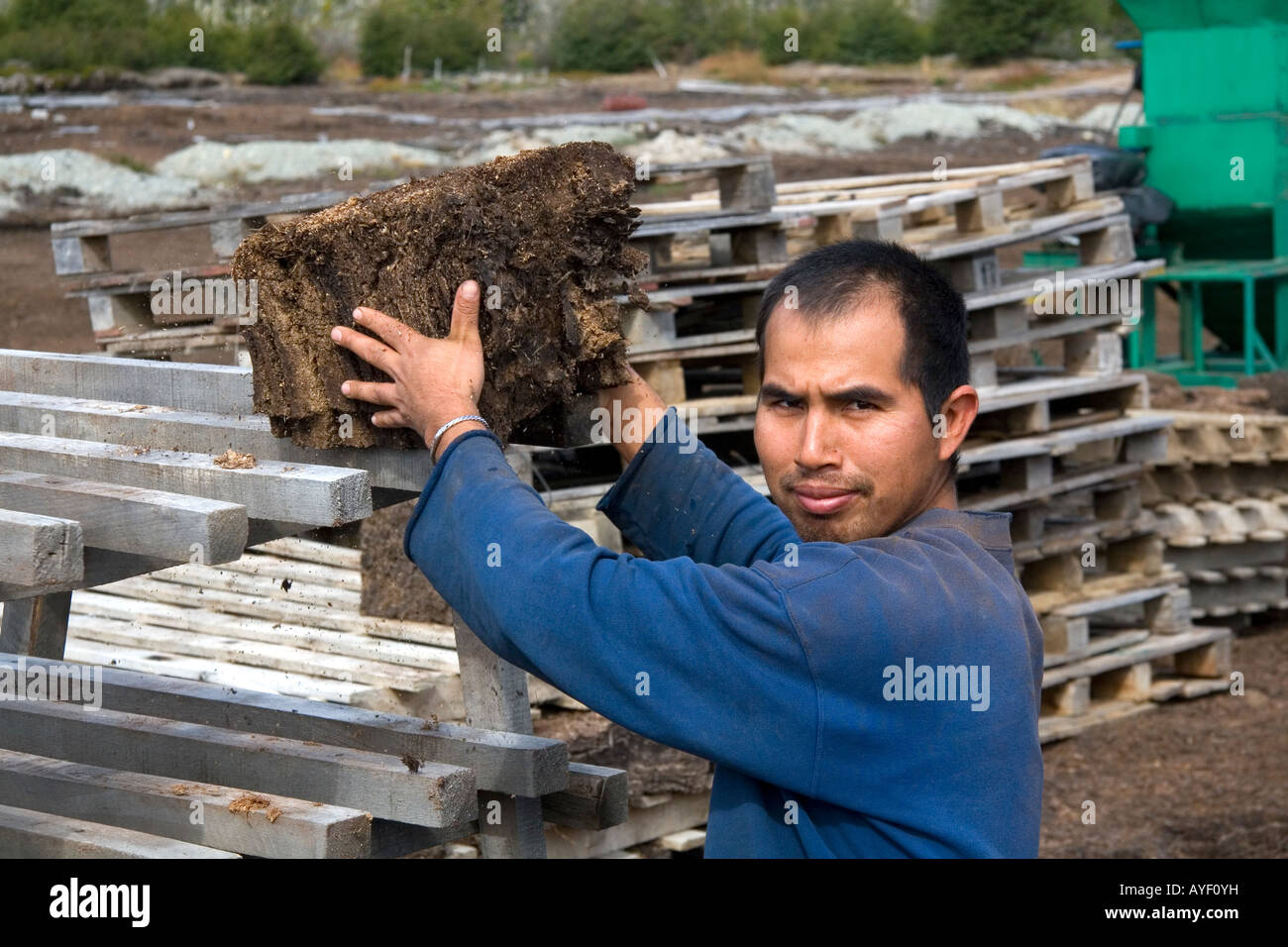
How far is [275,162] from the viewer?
865 inches

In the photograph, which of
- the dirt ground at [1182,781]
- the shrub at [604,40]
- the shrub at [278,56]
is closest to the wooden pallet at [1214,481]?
the dirt ground at [1182,781]

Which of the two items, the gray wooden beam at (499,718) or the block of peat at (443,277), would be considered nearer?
the block of peat at (443,277)

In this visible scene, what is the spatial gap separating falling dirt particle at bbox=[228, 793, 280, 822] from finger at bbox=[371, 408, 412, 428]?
65 centimetres

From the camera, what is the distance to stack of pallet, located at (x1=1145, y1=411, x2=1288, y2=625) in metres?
8.01

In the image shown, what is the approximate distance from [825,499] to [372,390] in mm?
746

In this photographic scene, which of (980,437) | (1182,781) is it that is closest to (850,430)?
(1182,781)

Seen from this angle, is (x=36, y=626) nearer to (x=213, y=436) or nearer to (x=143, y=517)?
(x=213, y=436)

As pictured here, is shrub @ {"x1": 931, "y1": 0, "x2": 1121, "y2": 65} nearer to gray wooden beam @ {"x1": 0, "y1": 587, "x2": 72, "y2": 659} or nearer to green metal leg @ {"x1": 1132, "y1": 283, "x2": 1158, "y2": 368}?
green metal leg @ {"x1": 1132, "y1": 283, "x2": 1158, "y2": 368}

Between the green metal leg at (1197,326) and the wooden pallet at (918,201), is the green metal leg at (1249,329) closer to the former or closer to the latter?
the green metal leg at (1197,326)

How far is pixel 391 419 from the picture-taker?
7.91ft

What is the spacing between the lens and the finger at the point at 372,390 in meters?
2.38

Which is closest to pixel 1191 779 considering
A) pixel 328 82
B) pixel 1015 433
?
pixel 1015 433

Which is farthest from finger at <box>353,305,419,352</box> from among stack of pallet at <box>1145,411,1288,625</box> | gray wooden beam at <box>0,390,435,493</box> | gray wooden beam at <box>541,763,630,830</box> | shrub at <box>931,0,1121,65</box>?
shrub at <box>931,0,1121,65</box>

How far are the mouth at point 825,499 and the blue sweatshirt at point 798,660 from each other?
101 millimetres
